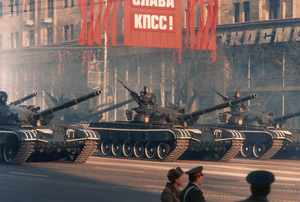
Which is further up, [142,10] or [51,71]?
[142,10]

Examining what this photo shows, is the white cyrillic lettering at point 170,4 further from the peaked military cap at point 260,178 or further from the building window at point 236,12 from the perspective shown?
the peaked military cap at point 260,178

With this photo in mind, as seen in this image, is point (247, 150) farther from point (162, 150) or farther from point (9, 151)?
point (9, 151)

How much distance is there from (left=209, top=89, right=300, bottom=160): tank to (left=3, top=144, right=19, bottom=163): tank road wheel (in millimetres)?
10871

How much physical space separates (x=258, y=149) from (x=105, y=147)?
7394 mm

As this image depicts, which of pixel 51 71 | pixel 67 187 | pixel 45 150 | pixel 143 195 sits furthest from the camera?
pixel 51 71

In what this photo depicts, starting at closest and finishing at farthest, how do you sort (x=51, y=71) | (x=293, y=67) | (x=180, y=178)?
(x=180, y=178) < (x=293, y=67) < (x=51, y=71)

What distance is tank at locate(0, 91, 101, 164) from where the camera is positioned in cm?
1684

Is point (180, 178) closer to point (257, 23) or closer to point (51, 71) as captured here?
point (257, 23)

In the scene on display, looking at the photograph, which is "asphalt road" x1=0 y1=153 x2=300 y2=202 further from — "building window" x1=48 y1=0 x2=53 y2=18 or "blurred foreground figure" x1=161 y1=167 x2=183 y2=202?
"building window" x1=48 y1=0 x2=53 y2=18

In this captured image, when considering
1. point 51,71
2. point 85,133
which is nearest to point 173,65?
point 51,71

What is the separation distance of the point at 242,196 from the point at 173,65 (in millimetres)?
31908

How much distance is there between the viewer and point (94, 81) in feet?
162

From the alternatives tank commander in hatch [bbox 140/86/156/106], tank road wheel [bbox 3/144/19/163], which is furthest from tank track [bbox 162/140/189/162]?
tank road wheel [bbox 3/144/19/163]

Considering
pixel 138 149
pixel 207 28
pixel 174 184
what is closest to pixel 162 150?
pixel 138 149
